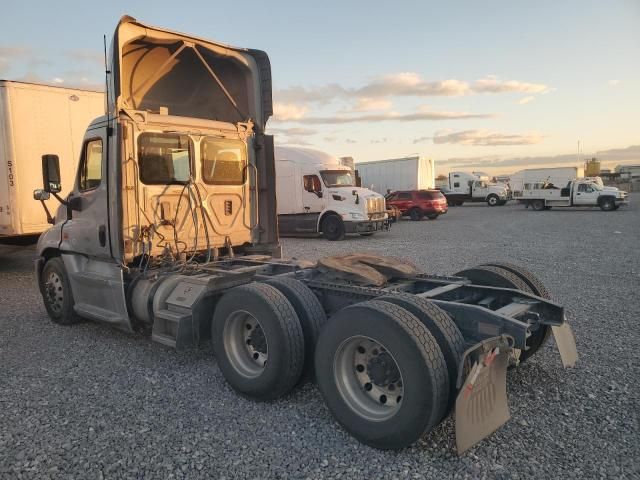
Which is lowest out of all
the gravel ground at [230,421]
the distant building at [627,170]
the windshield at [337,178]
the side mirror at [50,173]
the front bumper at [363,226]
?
the gravel ground at [230,421]

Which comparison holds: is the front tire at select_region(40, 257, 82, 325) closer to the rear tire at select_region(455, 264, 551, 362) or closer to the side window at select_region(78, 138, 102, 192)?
the side window at select_region(78, 138, 102, 192)

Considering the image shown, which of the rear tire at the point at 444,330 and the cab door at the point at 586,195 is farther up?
the cab door at the point at 586,195

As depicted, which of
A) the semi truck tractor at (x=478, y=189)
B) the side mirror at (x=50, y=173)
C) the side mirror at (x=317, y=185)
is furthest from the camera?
the semi truck tractor at (x=478, y=189)

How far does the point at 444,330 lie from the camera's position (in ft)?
11.0

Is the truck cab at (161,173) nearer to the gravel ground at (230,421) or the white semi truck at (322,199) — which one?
the gravel ground at (230,421)

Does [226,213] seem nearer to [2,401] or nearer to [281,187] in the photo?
[2,401]

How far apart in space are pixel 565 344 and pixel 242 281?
10.0 ft

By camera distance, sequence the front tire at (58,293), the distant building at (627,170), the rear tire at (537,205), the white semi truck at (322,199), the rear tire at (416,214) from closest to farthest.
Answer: the front tire at (58,293), the white semi truck at (322,199), the rear tire at (416,214), the rear tire at (537,205), the distant building at (627,170)

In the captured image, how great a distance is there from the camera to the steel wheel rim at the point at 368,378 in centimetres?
349

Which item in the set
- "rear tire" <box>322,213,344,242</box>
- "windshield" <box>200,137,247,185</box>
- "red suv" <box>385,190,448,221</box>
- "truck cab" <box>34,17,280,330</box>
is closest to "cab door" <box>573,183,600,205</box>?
"red suv" <box>385,190,448,221</box>

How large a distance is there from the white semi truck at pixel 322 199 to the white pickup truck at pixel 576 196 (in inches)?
742

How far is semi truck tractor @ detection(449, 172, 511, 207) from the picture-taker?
40000 mm

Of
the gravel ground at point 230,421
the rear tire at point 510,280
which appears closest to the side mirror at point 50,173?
the gravel ground at point 230,421

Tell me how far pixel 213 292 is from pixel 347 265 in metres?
1.37
